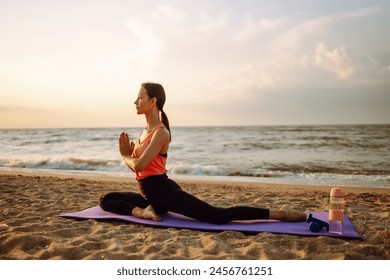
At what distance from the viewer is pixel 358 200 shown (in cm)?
519

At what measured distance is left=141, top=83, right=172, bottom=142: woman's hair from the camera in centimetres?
336

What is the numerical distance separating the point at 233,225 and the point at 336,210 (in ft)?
3.08

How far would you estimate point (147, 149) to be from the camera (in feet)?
10.4

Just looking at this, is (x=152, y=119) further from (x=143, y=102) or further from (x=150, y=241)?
(x=150, y=241)

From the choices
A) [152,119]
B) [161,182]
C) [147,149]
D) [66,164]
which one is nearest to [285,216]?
[161,182]

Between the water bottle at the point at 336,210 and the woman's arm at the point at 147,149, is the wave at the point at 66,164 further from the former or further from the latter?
the water bottle at the point at 336,210

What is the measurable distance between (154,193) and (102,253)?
3.01ft

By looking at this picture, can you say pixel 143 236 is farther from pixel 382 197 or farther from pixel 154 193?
pixel 382 197

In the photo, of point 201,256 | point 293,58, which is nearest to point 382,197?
point 201,256

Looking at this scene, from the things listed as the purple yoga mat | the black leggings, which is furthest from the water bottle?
the black leggings

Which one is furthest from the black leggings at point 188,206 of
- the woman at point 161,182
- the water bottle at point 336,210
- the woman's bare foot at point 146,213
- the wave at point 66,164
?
the wave at point 66,164

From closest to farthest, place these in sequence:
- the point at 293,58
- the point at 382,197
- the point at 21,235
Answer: the point at 21,235, the point at 382,197, the point at 293,58
